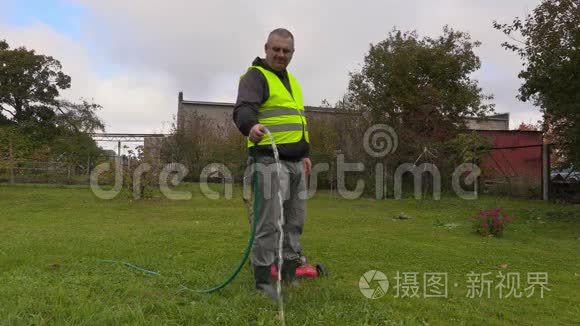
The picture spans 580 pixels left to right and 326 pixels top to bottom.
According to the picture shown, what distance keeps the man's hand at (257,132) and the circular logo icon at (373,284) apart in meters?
1.36

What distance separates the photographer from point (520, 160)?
649 inches

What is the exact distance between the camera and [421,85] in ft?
61.0

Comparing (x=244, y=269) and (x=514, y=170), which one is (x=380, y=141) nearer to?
(x=514, y=170)

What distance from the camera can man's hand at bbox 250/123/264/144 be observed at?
2.99 metres

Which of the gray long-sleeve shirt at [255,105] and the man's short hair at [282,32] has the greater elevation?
the man's short hair at [282,32]

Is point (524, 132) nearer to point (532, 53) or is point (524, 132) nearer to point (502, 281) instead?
point (532, 53)

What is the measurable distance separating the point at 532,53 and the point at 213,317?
9411 millimetres

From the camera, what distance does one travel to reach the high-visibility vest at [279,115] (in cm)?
329

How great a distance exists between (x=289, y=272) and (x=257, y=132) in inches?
43.6

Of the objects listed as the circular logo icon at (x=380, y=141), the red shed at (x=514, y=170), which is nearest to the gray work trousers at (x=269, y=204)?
the circular logo icon at (x=380, y=141)

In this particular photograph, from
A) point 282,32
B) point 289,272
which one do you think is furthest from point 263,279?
point 282,32

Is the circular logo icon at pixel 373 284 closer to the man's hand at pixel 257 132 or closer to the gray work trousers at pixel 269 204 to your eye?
the gray work trousers at pixel 269 204

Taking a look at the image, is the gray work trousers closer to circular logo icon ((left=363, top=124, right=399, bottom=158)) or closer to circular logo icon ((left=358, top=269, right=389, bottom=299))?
circular logo icon ((left=358, top=269, right=389, bottom=299))

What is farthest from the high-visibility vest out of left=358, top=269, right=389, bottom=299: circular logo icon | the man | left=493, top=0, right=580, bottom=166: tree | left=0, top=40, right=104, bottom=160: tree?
left=0, top=40, right=104, bottom=160: tree
